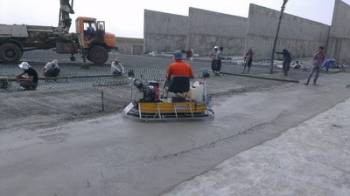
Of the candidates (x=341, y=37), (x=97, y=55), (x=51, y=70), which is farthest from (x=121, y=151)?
(x=341, y=37)

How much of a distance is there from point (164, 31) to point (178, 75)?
29598mm

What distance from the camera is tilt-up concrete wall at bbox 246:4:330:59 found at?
29858 mm

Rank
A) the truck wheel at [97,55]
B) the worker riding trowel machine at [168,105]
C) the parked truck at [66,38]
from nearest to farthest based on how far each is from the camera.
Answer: the worker riding trowel machine at [168,105]
the parked truck at [66,38]
the truck wheel at [97,55]

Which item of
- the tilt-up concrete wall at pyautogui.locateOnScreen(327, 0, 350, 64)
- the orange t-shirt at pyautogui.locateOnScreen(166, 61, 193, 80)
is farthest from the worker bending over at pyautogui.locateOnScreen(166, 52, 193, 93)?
the tilt-up concrete wall at pyautogui.locateOnScreen(327, 0, 350, 64)

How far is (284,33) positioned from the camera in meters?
33.9

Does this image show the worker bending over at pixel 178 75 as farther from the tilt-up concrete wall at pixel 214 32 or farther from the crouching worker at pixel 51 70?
the tilt-up concrete wall at pixel 214 32

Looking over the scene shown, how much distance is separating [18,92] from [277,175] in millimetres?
8021

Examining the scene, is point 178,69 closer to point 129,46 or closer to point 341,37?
point 341,37

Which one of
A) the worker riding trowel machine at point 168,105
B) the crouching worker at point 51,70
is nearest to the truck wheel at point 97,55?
the crouching worker at point 51,70

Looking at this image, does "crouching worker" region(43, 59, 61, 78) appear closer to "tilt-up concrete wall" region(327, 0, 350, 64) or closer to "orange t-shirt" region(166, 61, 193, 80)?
"orange t-shirt" region(166, 61, 193, 80)

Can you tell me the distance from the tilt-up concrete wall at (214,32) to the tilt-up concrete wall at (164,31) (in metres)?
2.84

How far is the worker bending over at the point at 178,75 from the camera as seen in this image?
8.52 meters

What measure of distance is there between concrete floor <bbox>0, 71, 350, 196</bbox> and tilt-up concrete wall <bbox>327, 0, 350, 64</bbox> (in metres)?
28.3

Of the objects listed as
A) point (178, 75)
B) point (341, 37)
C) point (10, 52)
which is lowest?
point (10, 52)
